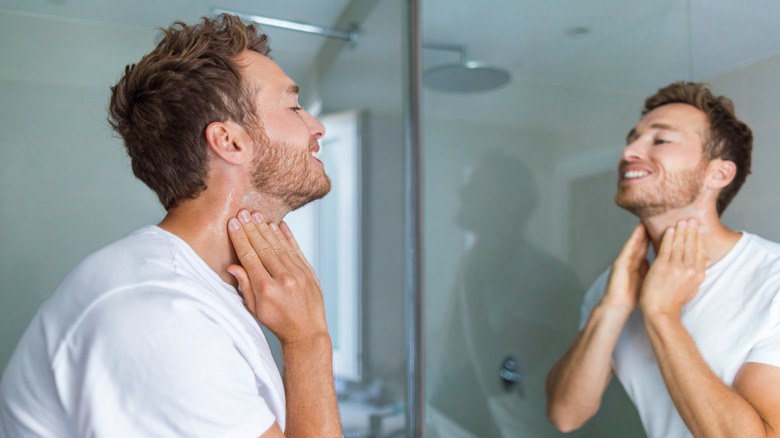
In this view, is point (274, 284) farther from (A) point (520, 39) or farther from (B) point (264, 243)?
(A) point (520, 39)

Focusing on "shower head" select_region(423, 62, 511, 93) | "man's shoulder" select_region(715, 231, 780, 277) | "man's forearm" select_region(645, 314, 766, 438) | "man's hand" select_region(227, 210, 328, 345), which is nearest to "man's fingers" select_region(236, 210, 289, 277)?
"man's hand" select_region(227, 210, 328, 345)

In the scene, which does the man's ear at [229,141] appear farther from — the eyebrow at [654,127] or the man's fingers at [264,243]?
the eyebrow at [654,127]

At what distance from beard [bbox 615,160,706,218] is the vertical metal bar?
2.41ft

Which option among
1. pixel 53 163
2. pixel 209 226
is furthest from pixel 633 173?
pixel 53 163

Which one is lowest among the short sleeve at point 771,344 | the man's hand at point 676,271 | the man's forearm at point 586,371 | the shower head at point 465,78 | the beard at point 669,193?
the man's forearm at point 586,371

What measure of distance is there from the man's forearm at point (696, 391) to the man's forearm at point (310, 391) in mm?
594

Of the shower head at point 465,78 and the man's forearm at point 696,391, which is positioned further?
the shower head at point 465,78

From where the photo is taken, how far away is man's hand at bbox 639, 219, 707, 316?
3.36 feet

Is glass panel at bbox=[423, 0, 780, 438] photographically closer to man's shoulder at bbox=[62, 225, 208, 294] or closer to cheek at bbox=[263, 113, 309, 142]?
cheek at bbox=[263, 113, 309, 142]

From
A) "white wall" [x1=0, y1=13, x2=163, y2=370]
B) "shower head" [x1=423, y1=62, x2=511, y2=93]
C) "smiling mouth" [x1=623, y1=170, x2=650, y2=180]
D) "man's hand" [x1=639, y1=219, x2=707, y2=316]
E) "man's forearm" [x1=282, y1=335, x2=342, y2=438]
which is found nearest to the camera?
"man's forearm" [x1=282, y1=335, x2=342, y2=438]

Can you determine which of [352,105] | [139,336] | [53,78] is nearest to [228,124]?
[139,336]

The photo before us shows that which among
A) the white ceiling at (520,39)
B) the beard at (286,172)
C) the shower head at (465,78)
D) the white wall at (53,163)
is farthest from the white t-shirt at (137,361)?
the shower head at (465,78)

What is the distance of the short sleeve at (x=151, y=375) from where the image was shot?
0.58 meters

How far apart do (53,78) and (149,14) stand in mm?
293
